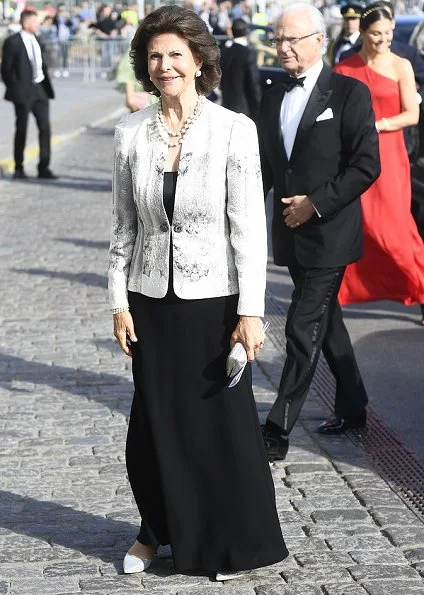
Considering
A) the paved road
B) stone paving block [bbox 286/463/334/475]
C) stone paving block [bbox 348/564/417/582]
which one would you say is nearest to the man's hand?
stone paving block [bbox 286/463/334/475]

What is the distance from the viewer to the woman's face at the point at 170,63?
4.38m

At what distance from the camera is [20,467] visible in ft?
19.7

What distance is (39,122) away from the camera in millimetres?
18156

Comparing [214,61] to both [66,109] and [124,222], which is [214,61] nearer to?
[124,222]

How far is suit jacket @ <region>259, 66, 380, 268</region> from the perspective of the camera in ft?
19.5

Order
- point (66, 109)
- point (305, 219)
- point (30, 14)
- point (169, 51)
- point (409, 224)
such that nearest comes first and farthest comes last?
point (169, 51)
point (305, 219)
point (409, 224)
point (30, 14)
point (66, 109)

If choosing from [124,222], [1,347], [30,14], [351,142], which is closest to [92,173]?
[30,14]

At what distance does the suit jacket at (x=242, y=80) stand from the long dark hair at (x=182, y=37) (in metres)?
11.2

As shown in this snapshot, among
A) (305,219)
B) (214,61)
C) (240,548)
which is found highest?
(214,61)

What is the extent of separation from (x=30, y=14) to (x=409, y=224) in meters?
11.0

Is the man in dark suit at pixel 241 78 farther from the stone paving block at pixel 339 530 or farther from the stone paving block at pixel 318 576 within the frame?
the stone paving block at pixel 318 576

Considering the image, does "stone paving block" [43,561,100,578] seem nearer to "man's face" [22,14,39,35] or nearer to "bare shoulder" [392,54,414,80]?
"bare shoulder" [392,54,414,80]

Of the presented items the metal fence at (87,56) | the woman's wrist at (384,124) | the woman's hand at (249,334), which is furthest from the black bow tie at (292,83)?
the metal fence at (87,56)

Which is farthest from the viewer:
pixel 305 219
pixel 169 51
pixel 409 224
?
pixel 409 224
